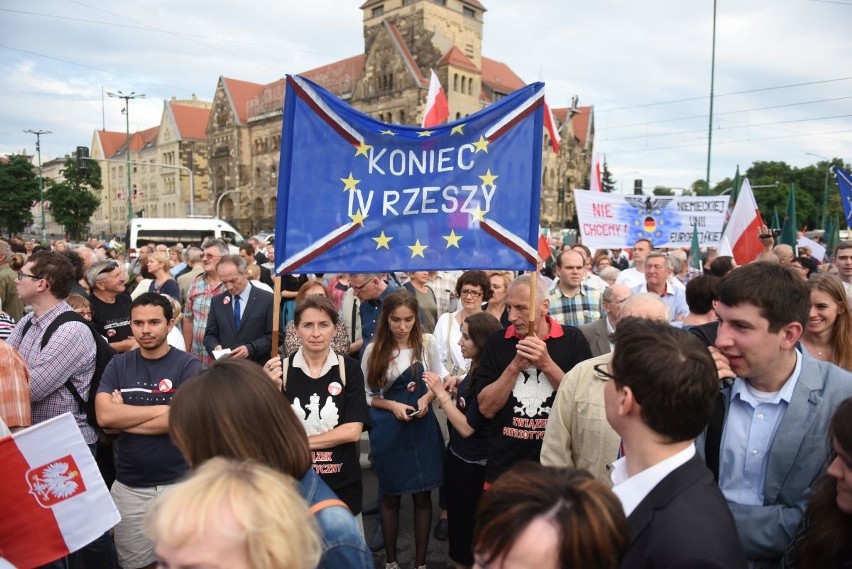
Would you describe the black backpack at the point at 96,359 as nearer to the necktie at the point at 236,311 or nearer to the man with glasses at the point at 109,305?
the man with glasses at the point at 109,305

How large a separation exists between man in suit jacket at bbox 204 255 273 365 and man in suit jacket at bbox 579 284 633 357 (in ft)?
9.91

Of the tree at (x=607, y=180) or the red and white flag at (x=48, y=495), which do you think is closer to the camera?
the red and white flag at (x=48, y=495)

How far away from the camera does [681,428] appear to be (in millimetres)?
1723

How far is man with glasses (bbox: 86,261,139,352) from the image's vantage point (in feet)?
18.6

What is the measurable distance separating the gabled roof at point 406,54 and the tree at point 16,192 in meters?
39.9

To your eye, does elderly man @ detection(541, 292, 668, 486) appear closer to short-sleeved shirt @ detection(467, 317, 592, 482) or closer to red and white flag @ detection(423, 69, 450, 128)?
short-sleeved shirt @ detection(467, 317, 592, 482)

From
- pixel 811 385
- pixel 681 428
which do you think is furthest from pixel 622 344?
pixel 811 385

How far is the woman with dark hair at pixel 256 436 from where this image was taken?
1.71 meters

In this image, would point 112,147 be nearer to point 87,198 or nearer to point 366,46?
point 87,198

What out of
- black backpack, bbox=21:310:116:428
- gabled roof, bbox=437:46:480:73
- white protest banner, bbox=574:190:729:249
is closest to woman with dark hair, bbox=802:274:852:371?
black backpack, bbox=21:310:116:428

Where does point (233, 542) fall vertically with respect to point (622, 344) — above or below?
below

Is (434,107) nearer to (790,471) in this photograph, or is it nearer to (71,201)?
(790,471)

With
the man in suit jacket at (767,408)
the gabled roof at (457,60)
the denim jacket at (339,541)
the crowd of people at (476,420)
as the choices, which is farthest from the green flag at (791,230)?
the gabled roof at (457,60)

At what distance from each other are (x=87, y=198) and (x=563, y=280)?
64135mm
